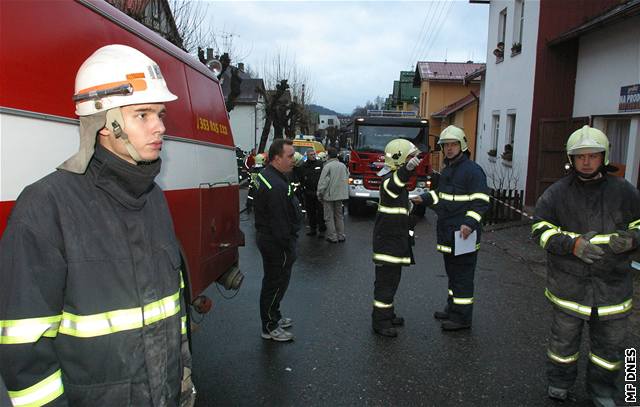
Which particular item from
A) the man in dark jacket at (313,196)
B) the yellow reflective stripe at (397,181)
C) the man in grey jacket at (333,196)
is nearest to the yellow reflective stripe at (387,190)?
the yellow reflective stripe at (397,181)

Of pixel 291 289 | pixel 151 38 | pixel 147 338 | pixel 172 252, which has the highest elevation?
pixel 151 38

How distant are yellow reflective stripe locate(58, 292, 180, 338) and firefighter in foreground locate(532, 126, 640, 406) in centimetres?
278

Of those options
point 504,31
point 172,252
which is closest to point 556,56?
point 504,31

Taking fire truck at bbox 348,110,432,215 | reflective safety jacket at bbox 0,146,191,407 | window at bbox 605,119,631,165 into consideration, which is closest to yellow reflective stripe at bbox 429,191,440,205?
reflective safety jacket at bbox 0,146,191,407

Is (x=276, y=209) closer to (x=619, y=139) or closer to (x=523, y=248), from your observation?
(x=523, y=248)

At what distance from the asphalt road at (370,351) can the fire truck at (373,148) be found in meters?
6.54

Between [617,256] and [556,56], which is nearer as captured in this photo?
[617,256]

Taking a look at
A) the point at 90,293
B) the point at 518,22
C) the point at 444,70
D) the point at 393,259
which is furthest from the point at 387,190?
the point at 444,70

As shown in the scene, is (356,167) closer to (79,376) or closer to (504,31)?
(504,31)

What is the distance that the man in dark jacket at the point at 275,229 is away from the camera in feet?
15.0

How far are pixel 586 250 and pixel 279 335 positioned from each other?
275 cm

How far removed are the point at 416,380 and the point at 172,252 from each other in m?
2.79

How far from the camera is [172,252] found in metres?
1.85

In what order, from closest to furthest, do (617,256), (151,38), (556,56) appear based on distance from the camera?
(151,38) < (617,256) < (556,56)
